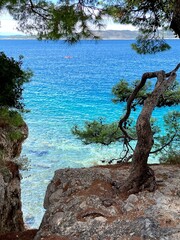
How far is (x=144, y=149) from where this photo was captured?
19.6 ft

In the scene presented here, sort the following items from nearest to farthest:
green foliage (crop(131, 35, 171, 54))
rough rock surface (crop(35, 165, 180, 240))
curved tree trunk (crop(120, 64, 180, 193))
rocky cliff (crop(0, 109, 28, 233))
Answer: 1. rough rock surface (crop(35, 165, 180, 240))
2. curved tree trunk (crop(120, 64, 180, 193))
3. green foliage (crop(131, 35, 171, 54))
4. rocky cliff (crop(0, 109, 28, 233))

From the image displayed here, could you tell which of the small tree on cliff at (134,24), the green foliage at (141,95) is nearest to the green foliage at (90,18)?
the small tree on cliff at (134,24)

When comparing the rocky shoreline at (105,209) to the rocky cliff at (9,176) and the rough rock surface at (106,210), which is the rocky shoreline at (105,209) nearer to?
the rough rock surface at (106,210)

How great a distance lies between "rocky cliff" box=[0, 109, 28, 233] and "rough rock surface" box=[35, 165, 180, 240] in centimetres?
164

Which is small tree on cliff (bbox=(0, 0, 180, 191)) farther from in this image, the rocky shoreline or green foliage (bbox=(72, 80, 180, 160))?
green foliage (bbox=(72, 80, 180, 160))

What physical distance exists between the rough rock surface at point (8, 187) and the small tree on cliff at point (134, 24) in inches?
123

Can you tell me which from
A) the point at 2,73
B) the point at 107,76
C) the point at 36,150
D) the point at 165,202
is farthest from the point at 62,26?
the point at 107,76

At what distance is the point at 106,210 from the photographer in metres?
5.60

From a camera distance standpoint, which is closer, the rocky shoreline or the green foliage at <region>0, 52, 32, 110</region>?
the rocky shoreline

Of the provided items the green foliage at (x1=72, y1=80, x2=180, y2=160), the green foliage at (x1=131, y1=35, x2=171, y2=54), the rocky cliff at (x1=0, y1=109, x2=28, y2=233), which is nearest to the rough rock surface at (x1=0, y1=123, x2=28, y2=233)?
the rocky cliff at (x1=0, y1=109, x2=28, y2=233)

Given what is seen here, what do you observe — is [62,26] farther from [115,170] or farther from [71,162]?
[71,162]

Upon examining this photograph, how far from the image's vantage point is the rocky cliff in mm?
7684

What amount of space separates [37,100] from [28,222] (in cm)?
2369

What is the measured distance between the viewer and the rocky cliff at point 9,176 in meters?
7.68
